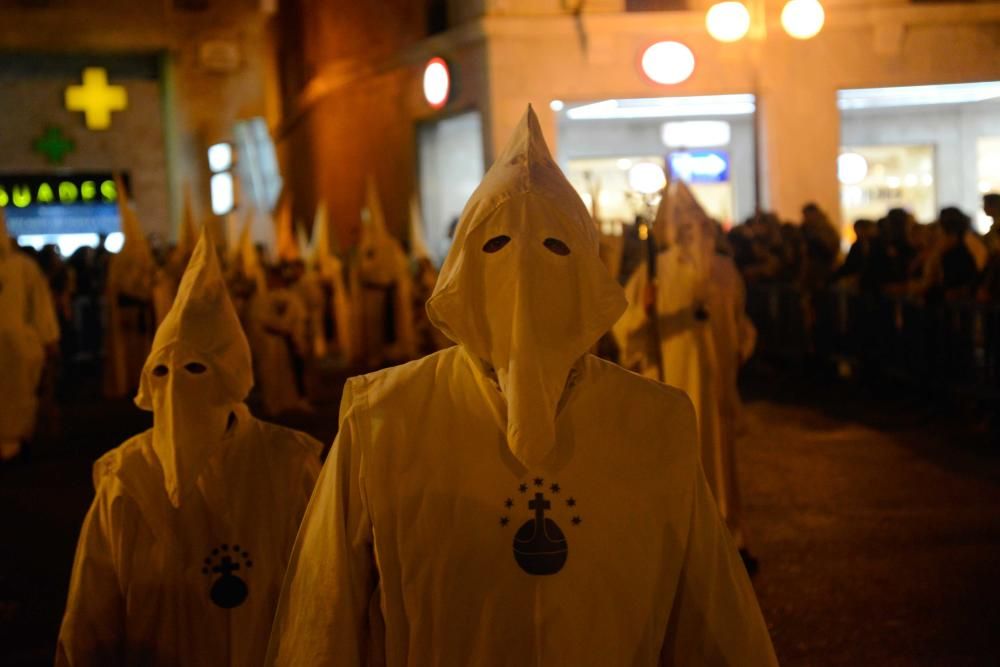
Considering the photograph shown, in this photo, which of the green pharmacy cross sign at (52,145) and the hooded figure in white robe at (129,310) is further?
the green pharmacy cross sign at (52,145)

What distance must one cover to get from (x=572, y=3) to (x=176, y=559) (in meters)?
19.6

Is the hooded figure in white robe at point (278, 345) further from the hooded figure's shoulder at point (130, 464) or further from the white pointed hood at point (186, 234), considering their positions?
the hooded figure's shoulder at point (130, 464)

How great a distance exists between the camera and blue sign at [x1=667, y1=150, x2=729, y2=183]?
2508 centimetres

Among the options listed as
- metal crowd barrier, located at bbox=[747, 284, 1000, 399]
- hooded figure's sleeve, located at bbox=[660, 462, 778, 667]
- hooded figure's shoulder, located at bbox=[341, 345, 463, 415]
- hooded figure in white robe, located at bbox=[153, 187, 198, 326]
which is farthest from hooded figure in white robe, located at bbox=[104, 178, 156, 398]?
hooded figure's sleeve, located at bbox=[660, 462, 778, 667]

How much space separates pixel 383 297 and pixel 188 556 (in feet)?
56.9

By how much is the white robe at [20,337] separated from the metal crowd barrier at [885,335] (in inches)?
311

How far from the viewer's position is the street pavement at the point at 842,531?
648cm

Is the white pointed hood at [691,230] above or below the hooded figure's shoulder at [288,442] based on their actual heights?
above

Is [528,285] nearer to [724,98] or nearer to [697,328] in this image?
[697,328]

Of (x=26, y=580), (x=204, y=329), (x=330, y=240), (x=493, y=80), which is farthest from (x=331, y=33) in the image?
(x=204, y=329)

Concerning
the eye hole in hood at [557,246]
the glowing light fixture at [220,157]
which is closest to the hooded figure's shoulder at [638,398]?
the eye hole in hood at [557,246]

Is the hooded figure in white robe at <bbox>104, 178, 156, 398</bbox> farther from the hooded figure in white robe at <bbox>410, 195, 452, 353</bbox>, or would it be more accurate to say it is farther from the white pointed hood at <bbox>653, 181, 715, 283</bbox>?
the white pointed hood at <bbox>653, 181, 715, 283</bbox>

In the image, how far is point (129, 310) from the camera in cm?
1861

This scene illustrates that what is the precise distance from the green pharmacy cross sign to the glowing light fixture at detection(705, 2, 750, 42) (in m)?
19.2
